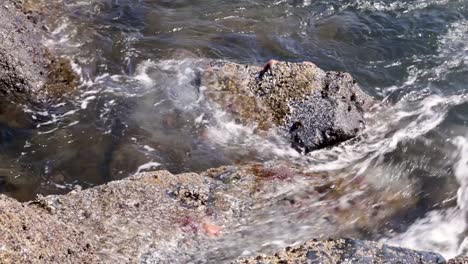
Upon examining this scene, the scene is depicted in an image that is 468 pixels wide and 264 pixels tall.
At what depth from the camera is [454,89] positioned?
791 cm

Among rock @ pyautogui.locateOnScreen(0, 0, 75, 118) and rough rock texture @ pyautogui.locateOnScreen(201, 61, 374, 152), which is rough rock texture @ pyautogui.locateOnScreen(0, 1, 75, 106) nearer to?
rock @ pyautogui.locateOnScreen(0, 0, 75, 118)

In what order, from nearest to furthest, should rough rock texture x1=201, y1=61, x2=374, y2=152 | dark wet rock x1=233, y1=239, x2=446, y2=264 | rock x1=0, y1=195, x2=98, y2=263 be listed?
rock x1=0, y1=195, x2=98, y2=263 < dark wet rock x1=233, y1=239, x2=446, y2=264 < rough rock texture x1=201, y1=61, x2=374, y2=152

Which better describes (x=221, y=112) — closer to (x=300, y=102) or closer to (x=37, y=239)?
(x=300, y=102)

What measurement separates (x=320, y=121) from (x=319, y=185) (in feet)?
2.90

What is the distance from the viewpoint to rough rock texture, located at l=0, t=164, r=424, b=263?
361cm

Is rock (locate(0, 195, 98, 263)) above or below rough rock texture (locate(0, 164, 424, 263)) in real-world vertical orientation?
above

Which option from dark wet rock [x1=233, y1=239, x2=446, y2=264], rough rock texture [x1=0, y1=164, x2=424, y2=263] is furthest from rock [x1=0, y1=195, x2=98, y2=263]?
dark wet rock [x1=233, y1=239, x2=446, y2=264]

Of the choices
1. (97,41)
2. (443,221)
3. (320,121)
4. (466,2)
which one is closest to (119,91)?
(97,41)

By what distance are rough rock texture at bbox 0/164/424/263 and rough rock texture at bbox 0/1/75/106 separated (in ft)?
9.08

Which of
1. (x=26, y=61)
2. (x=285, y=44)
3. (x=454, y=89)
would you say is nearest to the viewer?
(x=26, y=61)

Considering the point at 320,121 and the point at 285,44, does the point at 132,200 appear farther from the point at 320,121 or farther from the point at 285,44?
the point at 285,44

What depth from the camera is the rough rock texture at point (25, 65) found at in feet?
22.3

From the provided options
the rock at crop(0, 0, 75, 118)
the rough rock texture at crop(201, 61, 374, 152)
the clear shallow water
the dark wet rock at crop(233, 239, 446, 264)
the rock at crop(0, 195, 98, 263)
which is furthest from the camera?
the rock at crop(0, 0, 75, 118)

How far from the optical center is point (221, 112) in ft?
22.2
